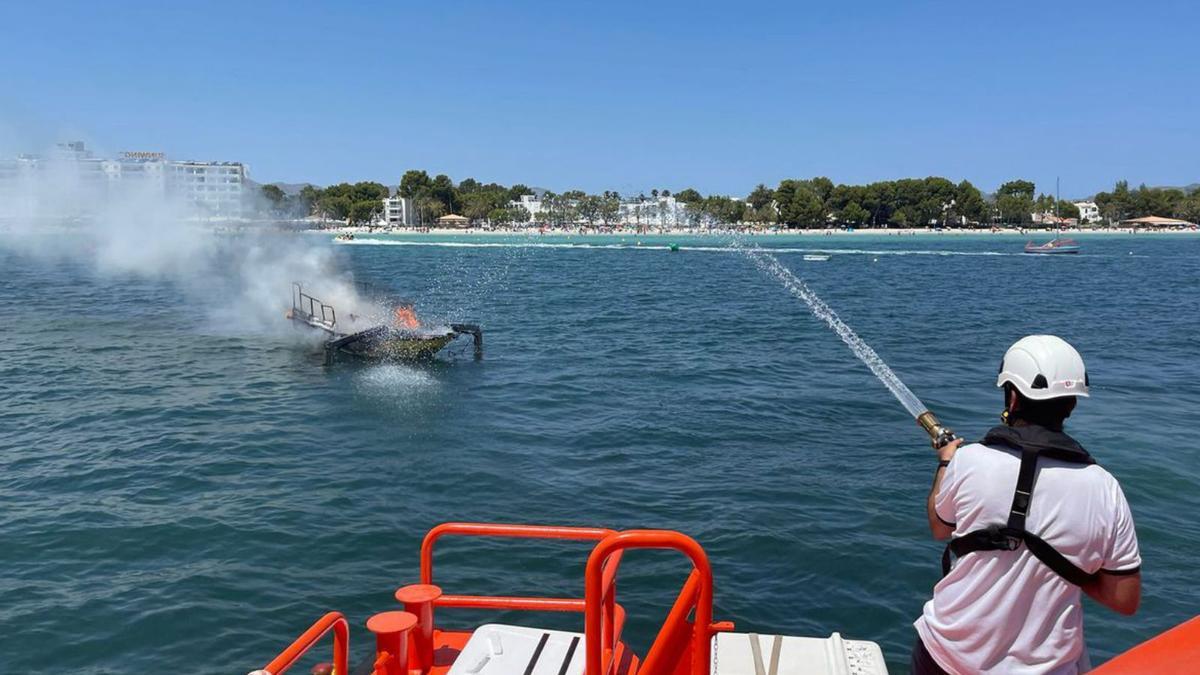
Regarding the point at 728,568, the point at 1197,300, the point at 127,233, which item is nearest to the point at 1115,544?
the point at 728,568

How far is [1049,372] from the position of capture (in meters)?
4.23

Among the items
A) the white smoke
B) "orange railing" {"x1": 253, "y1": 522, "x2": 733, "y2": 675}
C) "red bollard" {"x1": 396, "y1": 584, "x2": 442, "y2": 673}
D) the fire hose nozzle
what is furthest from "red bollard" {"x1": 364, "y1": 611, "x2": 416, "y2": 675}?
the white smoke

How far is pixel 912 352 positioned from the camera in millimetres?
35375

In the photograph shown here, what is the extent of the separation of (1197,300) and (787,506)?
59.6m

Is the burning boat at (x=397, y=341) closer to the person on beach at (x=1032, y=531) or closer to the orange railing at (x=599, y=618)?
the orange railing at (x=599, y=618)

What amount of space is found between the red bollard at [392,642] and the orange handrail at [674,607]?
1.74 m

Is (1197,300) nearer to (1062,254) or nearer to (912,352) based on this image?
(912,352)

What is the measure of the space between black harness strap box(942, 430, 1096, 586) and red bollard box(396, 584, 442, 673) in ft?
13.4

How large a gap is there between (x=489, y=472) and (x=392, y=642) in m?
11.5

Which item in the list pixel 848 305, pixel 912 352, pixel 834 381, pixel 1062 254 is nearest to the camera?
pixel 834 381

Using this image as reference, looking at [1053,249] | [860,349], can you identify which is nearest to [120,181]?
[860,349]

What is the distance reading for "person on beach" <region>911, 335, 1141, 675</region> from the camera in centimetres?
408

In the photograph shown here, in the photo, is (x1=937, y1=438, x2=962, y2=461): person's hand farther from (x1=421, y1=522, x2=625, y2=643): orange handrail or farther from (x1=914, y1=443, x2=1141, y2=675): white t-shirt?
(x1=421, y1=522, x2=625, y2=643): orange handrail

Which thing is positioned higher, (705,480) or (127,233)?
(127,233)
